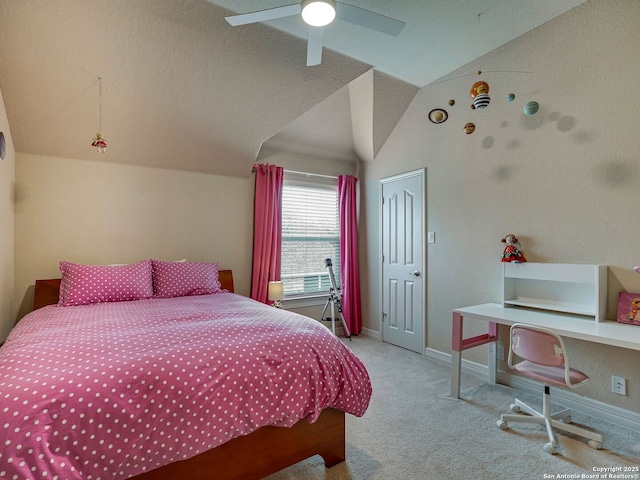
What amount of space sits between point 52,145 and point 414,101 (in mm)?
3583

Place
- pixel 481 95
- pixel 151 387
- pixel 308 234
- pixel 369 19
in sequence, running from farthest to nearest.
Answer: pixel 308 234 < pixel 481 95 < pixel 369 19 < pixel 151 387

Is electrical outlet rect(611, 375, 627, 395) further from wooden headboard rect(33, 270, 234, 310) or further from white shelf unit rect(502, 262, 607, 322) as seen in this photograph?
wooden headboard rect(33, 270, 234, 310)

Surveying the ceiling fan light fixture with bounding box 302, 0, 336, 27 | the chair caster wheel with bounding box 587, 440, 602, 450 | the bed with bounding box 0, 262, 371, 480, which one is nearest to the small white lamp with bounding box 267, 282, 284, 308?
the bed with bounding box 0, 262, 371, 480

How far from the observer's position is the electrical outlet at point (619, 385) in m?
2.22

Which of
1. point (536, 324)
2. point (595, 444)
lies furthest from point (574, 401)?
point (536, 324)

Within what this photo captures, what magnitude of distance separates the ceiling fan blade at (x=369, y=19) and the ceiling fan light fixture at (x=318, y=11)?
0.05 metres

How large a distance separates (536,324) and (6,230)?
4010mm

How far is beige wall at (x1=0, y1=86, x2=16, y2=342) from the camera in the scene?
8.25 feet

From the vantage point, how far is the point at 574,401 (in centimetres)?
243

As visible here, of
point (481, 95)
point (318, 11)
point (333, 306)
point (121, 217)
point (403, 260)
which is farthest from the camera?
point (333, 306)

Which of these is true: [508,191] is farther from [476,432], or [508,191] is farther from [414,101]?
[476,432]

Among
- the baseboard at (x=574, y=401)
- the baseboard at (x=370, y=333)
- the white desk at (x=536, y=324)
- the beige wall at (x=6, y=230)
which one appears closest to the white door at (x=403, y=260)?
the baseboard at (x=370, y=333)

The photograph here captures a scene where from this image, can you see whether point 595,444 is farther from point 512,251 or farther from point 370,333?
point 370,333

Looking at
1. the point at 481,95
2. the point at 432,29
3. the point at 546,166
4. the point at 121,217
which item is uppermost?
the point at 432,29
